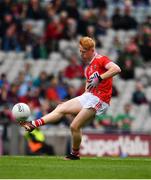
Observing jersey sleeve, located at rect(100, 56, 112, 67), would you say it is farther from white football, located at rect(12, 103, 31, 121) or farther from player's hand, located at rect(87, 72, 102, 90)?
white football, located at rect(12, 103, 31, 121)

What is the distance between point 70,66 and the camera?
1077 inches

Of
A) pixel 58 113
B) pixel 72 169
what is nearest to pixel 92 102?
pixel 58 113

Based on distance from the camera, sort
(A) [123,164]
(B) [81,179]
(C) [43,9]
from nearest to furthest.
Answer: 1. (B) [81,179]
2. (A) [123,164]
3. (C) [43,9]

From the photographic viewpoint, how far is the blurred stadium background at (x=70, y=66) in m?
23.6

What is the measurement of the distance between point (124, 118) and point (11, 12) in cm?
684

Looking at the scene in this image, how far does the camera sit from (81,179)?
12688 millimetres

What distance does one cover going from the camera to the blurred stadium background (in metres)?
23.6

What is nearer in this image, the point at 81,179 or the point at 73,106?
the point at 81,179

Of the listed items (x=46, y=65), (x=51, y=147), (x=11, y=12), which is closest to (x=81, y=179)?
(x=51, y=147)

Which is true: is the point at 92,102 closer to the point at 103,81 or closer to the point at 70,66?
the point at 103,81

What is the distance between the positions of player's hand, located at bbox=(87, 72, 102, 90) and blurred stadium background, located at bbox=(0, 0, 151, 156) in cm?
753

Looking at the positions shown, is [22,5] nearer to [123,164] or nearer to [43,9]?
[43,9]

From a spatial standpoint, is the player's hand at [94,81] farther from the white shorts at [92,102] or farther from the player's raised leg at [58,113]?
the player's raised leg at [58,113]

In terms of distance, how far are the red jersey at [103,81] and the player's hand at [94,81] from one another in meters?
0.10
